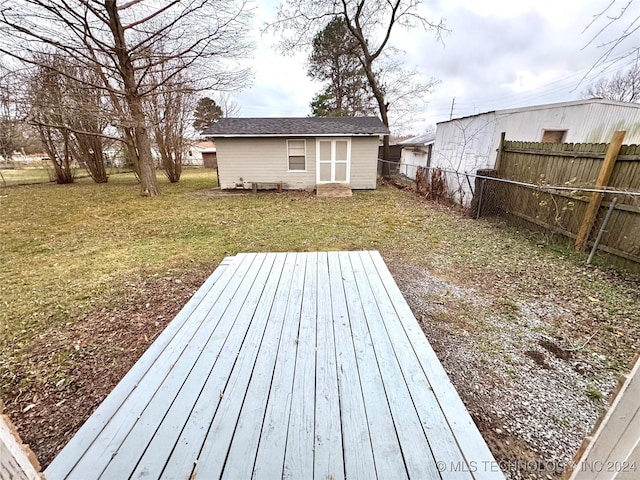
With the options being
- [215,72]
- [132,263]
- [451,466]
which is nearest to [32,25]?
[215,72]

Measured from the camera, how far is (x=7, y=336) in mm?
2645

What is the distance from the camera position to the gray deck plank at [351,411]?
108 centimetres

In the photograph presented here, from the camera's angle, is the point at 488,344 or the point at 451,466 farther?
the point at 488,344

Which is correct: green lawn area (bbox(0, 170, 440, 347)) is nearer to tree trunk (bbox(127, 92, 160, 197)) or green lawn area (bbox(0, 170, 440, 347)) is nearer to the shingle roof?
tree trunk (bbox(127, 92, 160, 197))

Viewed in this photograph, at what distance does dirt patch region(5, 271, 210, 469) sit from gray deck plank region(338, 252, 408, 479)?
1.79 m

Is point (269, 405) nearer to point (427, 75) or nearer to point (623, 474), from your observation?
point (623, 474)

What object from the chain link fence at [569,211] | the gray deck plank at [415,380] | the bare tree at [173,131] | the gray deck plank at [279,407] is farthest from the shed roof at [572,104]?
the bare tree at [173,131]

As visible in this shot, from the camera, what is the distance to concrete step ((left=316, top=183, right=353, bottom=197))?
33.3 ft

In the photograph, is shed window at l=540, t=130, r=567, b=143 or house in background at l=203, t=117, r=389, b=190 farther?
house in background at l=203, t=117, r=389, b=190

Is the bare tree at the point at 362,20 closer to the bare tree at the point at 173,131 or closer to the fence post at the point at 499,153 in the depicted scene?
the bare tree at the point at 173,131

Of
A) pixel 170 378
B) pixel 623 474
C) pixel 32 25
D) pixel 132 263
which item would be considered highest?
pixel 32 25

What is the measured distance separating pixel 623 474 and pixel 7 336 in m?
4.08

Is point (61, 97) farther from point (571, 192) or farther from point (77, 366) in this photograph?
point (571, 192)

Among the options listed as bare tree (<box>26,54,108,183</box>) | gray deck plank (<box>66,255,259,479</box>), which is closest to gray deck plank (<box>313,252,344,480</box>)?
gray deck plank (<box>66,255,259,479</box>)
